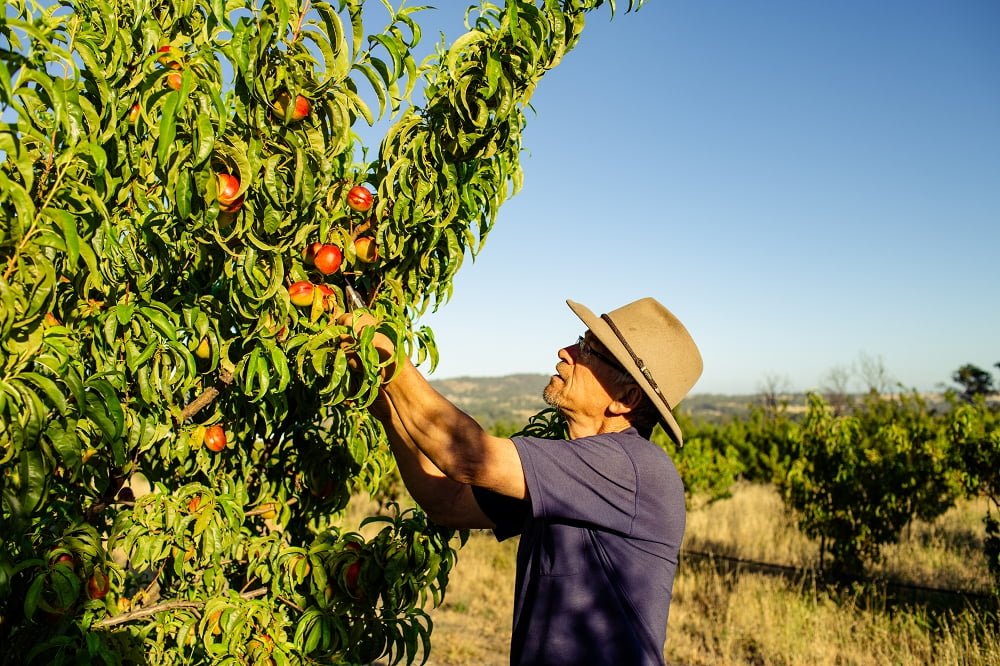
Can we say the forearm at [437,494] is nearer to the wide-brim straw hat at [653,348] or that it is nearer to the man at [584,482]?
the man at [584,482]

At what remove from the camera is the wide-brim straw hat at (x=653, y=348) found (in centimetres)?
207

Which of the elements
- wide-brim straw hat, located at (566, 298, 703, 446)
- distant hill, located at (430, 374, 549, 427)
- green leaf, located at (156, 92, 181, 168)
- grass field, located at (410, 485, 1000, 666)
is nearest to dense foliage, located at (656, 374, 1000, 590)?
grass field, located at (410, 485, 1000, 666)

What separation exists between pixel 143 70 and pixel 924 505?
9634mm

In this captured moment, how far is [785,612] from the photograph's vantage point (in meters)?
7.40

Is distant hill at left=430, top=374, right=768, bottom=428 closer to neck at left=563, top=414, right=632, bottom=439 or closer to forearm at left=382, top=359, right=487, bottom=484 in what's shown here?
neck at left=563, top=414, right=632, bottom=439

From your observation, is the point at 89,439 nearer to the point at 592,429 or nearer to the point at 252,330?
the point at 252,330

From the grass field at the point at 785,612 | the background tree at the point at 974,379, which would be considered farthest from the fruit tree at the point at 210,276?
the background tree at the point at 974,379

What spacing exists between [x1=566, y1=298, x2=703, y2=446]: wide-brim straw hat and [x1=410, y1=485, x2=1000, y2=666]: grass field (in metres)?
5.06

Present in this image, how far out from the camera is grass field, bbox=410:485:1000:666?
248 inches

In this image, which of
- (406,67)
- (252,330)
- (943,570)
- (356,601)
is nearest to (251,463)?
(356,601)

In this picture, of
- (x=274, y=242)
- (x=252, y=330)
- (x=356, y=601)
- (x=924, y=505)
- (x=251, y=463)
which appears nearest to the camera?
(x=274, y=242)

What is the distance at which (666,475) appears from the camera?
1.98 metres

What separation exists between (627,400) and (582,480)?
397 mm

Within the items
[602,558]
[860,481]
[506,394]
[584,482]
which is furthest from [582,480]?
[506,394]
